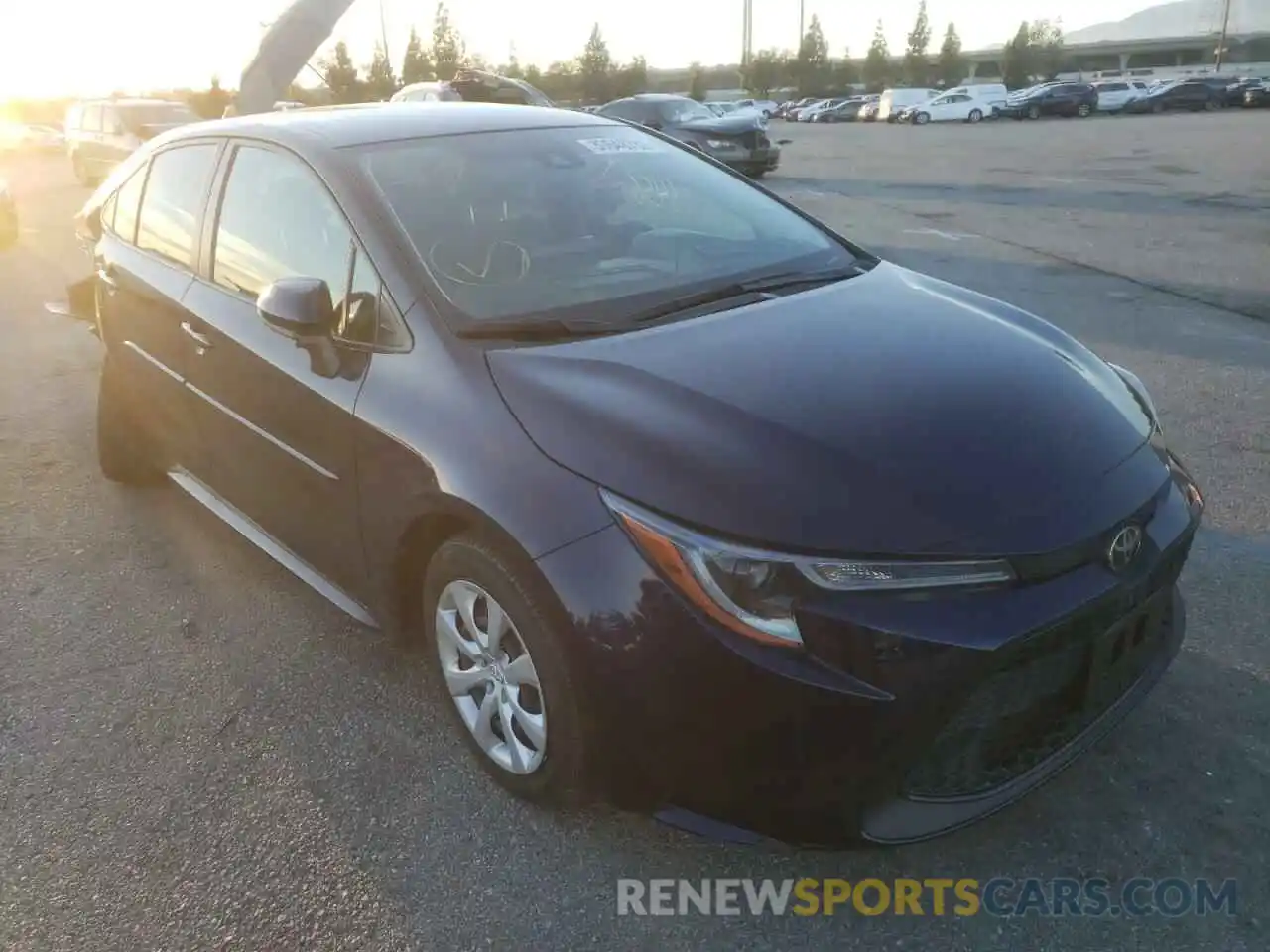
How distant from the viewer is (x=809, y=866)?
2416 millimetres

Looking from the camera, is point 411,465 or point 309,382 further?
point 309,382

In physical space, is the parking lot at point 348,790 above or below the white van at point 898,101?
below

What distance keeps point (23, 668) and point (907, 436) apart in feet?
9.46

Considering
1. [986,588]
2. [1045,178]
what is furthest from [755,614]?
[1045,178]

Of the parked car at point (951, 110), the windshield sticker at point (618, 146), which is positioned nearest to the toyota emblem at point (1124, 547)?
the windshield sticker at point (618, 146)

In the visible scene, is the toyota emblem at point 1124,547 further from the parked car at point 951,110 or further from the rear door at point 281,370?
the parked car at point 951,110

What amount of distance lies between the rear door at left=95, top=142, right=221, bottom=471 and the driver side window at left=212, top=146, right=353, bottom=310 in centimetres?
26

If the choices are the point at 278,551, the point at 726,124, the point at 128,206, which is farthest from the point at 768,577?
the point at 726,124

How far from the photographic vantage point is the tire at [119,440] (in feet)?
14.6

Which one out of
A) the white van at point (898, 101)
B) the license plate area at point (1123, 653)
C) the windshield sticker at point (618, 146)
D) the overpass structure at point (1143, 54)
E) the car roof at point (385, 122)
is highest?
the overpass structure at point (1143, 54)

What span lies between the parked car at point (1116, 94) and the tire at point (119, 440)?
50.0 meters

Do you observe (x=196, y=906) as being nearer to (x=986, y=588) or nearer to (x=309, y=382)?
(x=309, y=382)

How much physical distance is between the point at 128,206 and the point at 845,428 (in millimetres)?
3502

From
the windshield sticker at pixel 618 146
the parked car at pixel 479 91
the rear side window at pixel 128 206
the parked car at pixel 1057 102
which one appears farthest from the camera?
the parked car at pixel 1057 102
